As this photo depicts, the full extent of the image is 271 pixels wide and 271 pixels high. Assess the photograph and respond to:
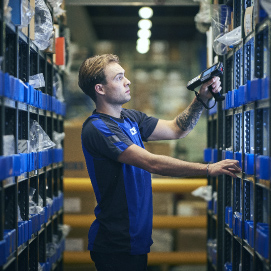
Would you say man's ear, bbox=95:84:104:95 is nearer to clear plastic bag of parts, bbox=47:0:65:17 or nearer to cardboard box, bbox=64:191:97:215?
clear plastic bag of parts, bbox=47:0:65:17

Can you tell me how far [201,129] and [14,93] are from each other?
5.50 metres

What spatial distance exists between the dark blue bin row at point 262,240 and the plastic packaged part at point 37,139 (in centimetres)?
151

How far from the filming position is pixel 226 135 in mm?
3031

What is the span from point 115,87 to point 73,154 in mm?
2081

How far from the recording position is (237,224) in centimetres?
263

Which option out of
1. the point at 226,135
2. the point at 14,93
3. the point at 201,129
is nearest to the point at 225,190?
the point at 226,135

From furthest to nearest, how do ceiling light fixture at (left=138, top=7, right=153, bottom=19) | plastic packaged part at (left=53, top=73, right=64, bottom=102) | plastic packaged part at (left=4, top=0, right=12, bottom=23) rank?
ceiling light fixture at (left=138, top=7, right=153, bottom=19) → plastic packaged part at (left=53, top=73, right=64, bottom=102) → plastic packaged part at (left=4, top=0, right=12, bottom=23)

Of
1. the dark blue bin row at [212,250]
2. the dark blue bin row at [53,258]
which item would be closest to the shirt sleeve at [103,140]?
the dark blue bin row at [53,258]

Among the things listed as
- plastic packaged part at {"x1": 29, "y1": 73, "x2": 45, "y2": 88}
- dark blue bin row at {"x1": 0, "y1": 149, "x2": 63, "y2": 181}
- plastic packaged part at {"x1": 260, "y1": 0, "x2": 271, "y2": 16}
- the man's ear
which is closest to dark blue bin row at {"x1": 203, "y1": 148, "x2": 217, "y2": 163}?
the man's ear

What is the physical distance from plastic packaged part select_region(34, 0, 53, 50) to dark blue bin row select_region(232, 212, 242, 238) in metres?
1.72

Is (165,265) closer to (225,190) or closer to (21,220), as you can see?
(225,190)

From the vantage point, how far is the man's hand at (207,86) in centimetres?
265

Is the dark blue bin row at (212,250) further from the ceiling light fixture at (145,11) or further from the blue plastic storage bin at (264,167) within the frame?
the ceiling light fixture at (145,11)

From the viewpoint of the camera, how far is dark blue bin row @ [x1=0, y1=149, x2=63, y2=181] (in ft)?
6.63
